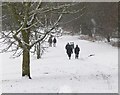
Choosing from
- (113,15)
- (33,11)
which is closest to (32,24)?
(33,11)

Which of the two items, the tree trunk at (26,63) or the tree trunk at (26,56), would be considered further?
the tree trunk at (26,63)

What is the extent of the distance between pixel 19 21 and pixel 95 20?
47.7m

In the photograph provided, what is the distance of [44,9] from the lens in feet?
57.0

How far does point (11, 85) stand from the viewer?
51.5 ft

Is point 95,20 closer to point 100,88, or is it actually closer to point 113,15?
point 113,15

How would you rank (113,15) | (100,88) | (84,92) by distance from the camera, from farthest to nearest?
(113,15), (100,88), (84,92)

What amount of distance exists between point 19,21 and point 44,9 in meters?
1.29

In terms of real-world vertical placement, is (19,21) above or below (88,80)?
above

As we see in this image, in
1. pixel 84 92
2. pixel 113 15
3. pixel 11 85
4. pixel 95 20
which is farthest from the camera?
pixel 95 20

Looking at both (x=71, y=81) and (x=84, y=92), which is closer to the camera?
(x=84, y=92)

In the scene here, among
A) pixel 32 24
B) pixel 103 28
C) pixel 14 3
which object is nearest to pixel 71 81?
pixel 32 24

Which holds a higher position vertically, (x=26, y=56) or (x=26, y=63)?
(x=26, y=56)

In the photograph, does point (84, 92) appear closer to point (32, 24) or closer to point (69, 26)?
point (32, 24)

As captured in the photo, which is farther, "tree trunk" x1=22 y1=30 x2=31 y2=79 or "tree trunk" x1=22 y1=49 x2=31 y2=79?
"tree trunk" x1=22 y1=49 x2=31 y2=79
